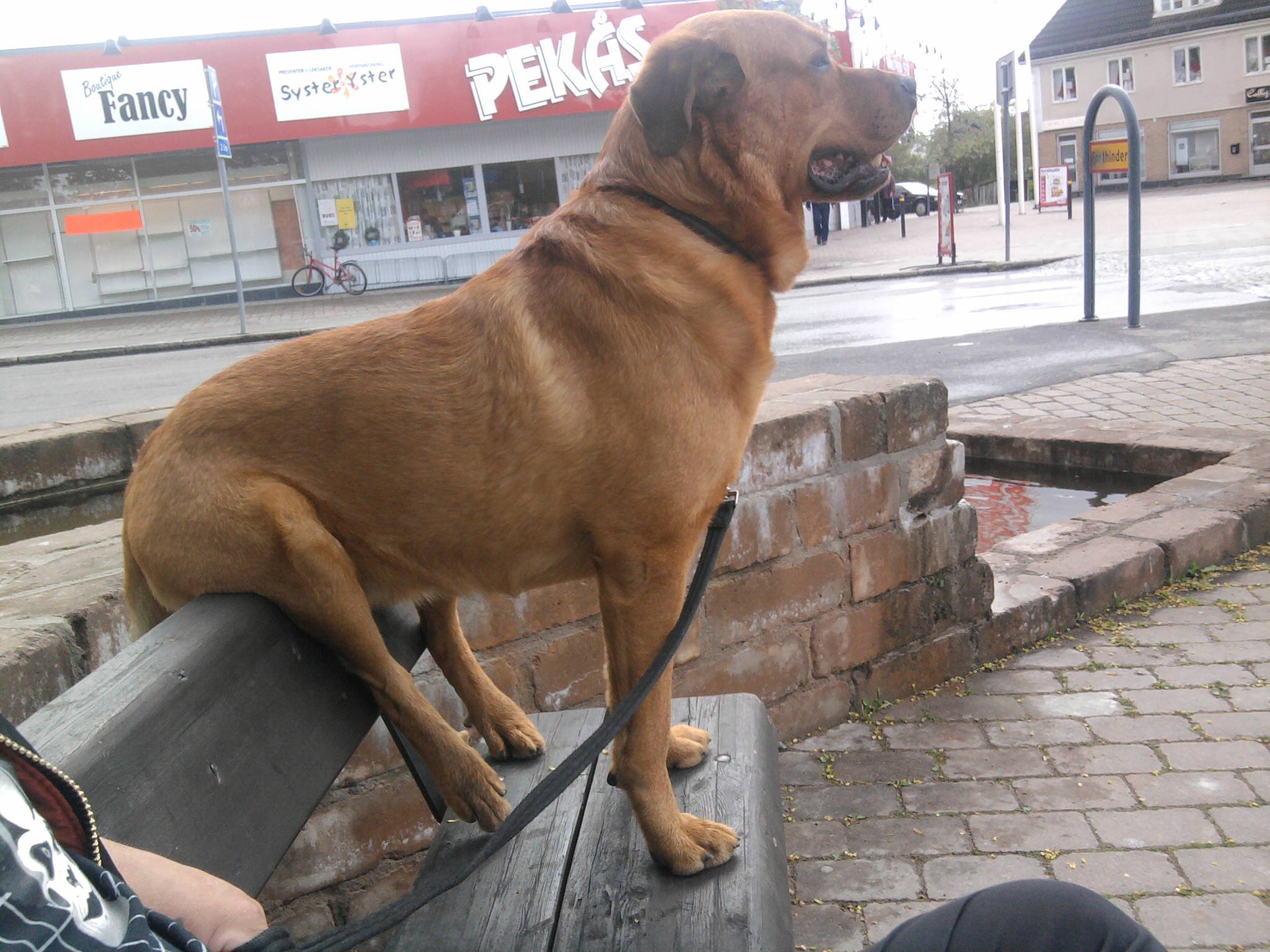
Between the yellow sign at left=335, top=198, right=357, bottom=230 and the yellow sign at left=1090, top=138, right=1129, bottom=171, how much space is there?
1862cm

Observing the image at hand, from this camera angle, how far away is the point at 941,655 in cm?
420

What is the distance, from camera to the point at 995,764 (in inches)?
138

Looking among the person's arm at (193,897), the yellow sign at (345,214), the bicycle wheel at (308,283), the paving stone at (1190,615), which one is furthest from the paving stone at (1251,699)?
the yellow sign at (345,214)

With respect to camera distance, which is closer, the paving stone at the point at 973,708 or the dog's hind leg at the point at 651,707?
the dog's hind leg at the point at 651,707

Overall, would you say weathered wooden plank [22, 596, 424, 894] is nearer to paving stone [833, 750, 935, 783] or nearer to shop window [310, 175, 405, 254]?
paving stone [833, 750, 935, 783]

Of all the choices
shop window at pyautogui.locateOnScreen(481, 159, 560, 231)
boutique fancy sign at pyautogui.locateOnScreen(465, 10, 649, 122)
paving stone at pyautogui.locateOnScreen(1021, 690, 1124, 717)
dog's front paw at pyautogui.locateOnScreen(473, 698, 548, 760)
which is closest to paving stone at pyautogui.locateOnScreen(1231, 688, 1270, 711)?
paving stone at pyautogui.locateOnScreen(1021, 690, 1124, 717)

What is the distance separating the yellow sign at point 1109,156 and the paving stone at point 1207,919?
31.7 ft

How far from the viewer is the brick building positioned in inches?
1983

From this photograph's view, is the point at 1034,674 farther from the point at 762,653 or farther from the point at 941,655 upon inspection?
the point at 762,653

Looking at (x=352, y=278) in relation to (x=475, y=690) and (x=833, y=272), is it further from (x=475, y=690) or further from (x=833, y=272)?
(x=475, y=690)

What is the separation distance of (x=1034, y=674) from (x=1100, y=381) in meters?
5.15

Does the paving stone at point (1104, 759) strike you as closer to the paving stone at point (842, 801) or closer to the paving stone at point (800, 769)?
the paving stone at point (842, 801)

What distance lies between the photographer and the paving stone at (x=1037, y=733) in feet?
11.8

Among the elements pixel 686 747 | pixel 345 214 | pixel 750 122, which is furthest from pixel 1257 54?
pixel 686 747
